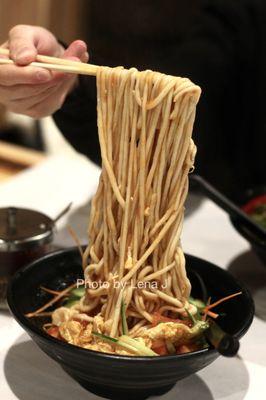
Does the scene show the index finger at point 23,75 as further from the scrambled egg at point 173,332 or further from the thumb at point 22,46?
the scrambled egg at point 173,332

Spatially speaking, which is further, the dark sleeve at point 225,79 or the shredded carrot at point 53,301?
the dark sleeve at point 225,79

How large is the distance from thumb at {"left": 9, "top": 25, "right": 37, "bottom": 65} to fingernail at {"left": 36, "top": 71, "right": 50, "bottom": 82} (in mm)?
27

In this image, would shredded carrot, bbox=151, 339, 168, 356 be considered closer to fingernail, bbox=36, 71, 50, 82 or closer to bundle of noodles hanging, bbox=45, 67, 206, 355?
bundle of noodles hanging, bbox=45, 67, 206, 355

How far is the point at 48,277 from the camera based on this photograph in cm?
105

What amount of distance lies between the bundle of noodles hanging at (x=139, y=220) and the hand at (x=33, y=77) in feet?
0.57

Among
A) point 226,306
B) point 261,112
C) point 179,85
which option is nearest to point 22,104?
point 179,85

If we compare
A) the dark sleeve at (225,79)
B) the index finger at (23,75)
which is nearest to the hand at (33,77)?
the index finger at (23,75)

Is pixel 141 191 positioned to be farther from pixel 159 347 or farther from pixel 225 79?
pixel 225 79

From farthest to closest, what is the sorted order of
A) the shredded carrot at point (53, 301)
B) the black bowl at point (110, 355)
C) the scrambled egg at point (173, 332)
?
the shredded carrot at point (53, 301), the scrambled egg at point (173, 332), the black bowl at point (110, 355)

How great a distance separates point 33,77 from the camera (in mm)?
995

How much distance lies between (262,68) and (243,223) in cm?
126

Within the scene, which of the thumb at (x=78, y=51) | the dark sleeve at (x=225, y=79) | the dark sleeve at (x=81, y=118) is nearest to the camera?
the thumb at (x=78, y=51)

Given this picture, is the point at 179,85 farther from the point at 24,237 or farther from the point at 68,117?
the point at 68,117

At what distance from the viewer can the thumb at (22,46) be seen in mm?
973
